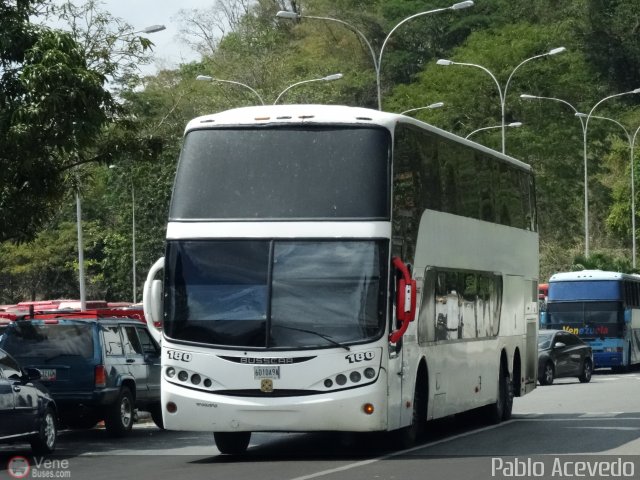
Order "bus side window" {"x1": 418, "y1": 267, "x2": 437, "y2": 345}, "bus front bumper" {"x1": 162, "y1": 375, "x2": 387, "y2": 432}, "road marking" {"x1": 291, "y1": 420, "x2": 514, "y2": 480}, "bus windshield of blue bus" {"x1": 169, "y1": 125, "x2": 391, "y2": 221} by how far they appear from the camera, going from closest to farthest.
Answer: "road marking" {"x1": 291, "y1": 420, "x2": 514, "y2": 480} < "bus front bumper" {"x1": 162, "y1": 375, "x2": 387, "y2": 432} < "bus windshield of blue bus" {"x1": 169, "y1": 125, "x2": 391, "y2": 221} < "bus side window" {"x1": 418, "y1": 267, "x2": 437, "y2": 345}

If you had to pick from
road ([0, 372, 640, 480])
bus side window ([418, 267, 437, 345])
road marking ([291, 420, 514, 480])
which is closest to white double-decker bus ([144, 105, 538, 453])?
bus side window ([418, 267, 437, 345])

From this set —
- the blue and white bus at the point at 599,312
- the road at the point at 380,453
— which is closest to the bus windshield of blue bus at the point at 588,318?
the blue and white bus at the point at 599,312

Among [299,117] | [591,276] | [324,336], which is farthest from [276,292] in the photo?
[591,276]

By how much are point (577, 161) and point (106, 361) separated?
59.7 m

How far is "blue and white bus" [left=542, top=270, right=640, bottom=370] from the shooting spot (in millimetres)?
43844

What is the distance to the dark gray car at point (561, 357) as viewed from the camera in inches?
1465

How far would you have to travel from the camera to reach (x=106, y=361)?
21.0 metres

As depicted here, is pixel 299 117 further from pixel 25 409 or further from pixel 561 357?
pixel 561 357

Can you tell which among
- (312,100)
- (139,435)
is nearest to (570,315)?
(139,435)

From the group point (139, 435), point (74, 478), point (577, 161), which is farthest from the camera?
point (577, 161)

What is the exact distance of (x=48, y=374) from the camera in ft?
68.0

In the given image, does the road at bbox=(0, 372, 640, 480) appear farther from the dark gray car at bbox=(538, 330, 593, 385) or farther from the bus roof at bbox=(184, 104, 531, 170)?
the dark gray car at bbox=(538, 330, 593, 385)

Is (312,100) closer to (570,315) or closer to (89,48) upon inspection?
(570,315)

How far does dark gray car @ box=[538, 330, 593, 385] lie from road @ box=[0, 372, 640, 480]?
12.0 meters
